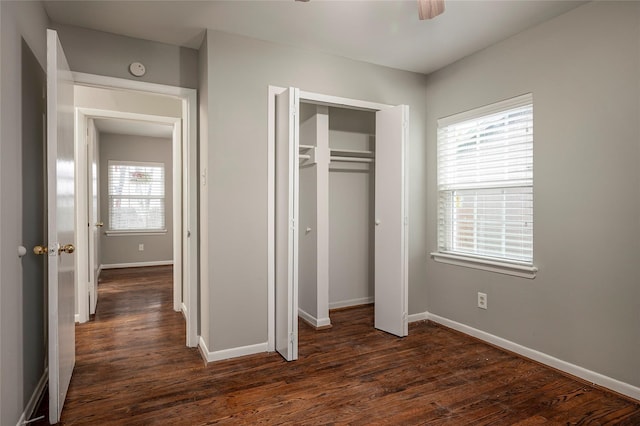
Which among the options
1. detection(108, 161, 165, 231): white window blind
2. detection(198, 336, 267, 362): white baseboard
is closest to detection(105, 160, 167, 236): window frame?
detection(108, 161, 165, 231): white window blind

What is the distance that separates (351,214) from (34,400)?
10.1 feet

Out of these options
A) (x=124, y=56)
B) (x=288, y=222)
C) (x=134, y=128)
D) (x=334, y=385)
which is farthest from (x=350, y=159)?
(x=134, y=128)

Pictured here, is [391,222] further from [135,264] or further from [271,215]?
[135,264]

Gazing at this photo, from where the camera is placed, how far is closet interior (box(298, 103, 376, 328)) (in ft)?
11.9

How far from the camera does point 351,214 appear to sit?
166 inches

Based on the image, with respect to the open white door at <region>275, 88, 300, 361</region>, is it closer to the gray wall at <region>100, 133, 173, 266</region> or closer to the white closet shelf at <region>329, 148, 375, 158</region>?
the white closet shelf at <region>329, 148, 375, 158</region>

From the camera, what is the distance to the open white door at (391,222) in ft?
10.8

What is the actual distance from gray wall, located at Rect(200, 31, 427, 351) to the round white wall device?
0.55 m

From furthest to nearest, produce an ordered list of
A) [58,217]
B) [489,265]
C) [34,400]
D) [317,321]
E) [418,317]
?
[418,317] < [317,321] < [489,265] < [34,400] < [58,217]

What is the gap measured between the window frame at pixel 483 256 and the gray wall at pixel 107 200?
5667 millimetres

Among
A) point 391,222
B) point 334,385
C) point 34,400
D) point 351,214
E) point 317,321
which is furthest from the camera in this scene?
point 351,214

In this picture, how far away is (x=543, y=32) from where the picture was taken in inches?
106

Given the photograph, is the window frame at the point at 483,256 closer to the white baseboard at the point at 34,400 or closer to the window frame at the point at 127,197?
the white baseboard at the point at 34,400

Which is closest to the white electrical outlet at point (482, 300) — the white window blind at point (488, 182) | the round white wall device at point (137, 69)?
the white window blind at point (488, 182)
